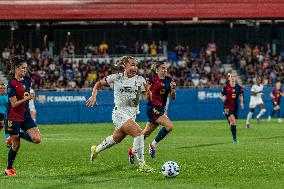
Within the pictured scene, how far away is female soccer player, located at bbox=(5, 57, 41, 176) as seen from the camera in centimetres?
1639

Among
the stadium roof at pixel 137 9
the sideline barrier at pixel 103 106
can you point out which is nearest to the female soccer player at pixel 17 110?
the sideline barrier at pixel 103 106

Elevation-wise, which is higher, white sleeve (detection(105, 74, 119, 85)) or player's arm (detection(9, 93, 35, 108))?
white sleeve (detection(105, 74, 119, 85))

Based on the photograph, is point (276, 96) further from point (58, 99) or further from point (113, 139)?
point (113, 139)

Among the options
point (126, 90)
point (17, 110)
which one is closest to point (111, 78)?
point (126, 90)

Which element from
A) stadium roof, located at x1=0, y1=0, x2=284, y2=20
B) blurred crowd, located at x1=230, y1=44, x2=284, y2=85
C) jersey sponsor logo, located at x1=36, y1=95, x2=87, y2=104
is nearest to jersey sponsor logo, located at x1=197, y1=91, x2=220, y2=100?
blurred crowd, located at x1=230, y1=44, x2=284, y2=85

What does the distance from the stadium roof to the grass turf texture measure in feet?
74.4

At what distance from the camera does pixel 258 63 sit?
172 ft

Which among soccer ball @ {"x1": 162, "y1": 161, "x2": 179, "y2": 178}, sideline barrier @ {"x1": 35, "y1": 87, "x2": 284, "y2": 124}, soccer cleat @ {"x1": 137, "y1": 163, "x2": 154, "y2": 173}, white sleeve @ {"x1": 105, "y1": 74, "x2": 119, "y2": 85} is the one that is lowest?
sideline barrier @ {"x1": 35, "y1": 87, "x2": 284, "y2": 124}

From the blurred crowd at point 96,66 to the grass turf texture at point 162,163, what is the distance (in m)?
17.6

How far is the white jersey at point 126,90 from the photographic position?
1731cm

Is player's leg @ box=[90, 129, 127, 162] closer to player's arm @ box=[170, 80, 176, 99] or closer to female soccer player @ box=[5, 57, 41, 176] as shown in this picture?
female soccer player @ box=[5, 57, 41, 176]

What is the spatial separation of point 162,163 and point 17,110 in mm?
3973

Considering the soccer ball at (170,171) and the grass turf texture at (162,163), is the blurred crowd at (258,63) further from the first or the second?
the soccer ball at (170,171)

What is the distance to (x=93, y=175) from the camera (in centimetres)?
1644
